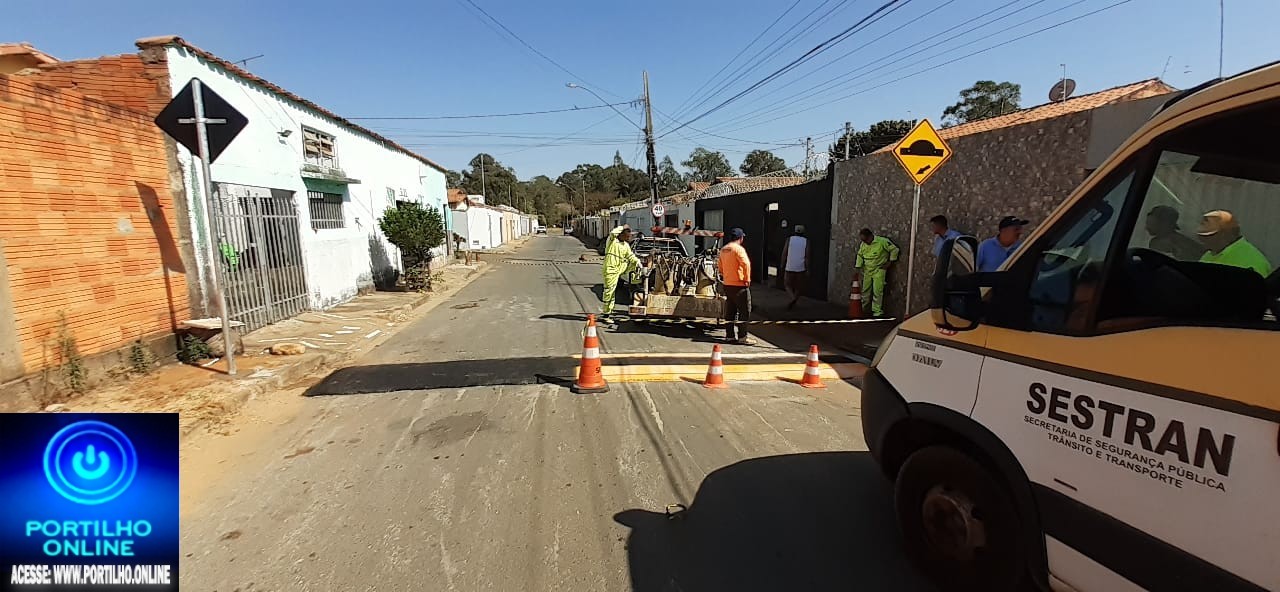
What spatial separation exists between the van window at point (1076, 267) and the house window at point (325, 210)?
1173 cm

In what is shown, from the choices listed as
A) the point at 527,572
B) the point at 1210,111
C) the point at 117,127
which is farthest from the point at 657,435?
the point at 117,127

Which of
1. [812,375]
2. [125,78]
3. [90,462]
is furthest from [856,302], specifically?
[125,78]

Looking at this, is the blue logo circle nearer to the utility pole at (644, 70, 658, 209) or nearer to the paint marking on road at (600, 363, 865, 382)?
the paint marking on road at (600, 363, 865, 382)

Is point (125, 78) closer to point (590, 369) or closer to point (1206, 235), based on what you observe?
point (590, 369)

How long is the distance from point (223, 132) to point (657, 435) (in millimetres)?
5361

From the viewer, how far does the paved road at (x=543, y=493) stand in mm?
2660

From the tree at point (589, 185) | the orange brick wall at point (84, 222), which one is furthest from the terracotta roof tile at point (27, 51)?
the tree at point (589, 185)

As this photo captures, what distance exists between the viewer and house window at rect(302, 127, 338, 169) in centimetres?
1073

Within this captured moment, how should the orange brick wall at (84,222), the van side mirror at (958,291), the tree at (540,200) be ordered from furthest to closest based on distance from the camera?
1. the tree at (540,200)
2. the orange brick wall at (84,222)
3. the van side mirror at (958,291)

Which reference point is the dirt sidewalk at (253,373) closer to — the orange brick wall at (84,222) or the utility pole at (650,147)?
the orange brick wall at (84,222)

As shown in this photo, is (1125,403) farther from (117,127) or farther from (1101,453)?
(117,127)

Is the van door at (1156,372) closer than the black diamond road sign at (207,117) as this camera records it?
Yes

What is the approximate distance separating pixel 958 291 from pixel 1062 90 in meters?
11.5

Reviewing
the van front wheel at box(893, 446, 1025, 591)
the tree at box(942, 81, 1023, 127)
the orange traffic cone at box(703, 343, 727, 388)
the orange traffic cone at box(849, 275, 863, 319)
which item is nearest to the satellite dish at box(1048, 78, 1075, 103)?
the orange traffic cone at box(849, 275, 863, 319)
